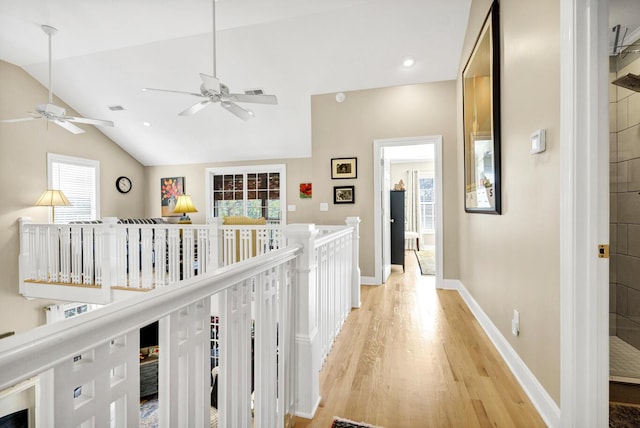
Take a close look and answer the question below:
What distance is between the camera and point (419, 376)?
188cm

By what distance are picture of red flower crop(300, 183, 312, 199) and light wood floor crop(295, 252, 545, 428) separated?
11.2ft

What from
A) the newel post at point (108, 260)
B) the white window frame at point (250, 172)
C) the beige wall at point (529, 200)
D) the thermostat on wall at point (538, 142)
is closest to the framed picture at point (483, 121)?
the beige wall at point (529, 200)

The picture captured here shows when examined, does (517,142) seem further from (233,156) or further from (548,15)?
(233,156)

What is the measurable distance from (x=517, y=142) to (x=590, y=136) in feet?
2.37

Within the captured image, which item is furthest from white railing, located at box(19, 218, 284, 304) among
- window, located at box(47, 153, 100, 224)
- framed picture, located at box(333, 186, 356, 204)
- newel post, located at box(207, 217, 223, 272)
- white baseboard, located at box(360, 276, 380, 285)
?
window, located at box(47, 153, 100, 224)

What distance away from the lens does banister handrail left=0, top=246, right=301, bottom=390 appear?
0.41m

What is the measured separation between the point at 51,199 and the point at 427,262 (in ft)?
21.4

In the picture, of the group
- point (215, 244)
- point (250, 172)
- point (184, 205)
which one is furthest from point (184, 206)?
point (215, 244)

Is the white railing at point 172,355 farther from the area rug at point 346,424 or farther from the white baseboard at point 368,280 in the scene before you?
the white baseboard at point 368,280

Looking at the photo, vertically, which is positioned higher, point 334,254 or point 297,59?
point 297,59

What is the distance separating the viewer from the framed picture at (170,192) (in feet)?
22.6

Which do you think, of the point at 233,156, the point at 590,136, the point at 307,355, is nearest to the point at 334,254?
the point at 307,355

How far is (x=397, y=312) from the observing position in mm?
3025

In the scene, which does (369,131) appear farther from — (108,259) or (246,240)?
(108,259)
